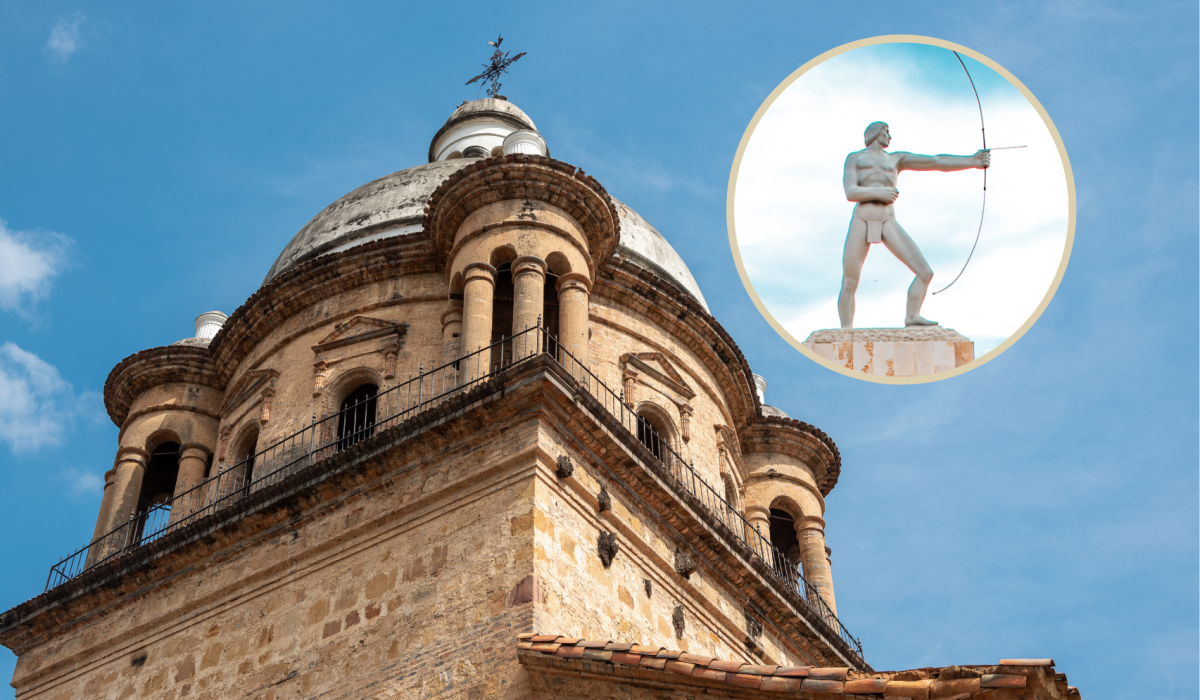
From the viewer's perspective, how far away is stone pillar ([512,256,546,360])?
1530 cm

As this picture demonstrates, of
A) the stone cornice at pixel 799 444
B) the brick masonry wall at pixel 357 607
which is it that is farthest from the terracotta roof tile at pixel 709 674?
the stone cornice at pixel 799 444

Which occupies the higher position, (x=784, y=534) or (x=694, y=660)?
(x=784, y=534)

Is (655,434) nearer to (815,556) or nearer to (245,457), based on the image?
(815,556)

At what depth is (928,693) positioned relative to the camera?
9906 millimetres

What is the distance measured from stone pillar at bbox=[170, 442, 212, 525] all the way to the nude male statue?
10.6 metres

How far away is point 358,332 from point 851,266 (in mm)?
9340

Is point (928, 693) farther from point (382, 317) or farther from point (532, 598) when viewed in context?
point (382, 317)

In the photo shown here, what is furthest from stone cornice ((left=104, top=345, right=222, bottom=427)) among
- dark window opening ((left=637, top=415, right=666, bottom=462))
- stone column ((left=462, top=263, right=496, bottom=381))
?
dark window opening ((left=637, top=415, right=666, bottom=462))

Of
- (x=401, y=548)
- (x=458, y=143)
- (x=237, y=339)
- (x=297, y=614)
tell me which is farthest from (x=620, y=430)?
(x=458, y=143)

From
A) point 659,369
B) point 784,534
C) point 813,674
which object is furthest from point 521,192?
point 784,534

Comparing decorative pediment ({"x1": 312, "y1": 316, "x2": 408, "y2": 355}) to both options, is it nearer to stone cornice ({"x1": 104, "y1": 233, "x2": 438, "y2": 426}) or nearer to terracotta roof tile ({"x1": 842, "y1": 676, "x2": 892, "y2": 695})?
stone cornice ({"x1": 104, "y1": 233, "x2": 438, "y2": 426})

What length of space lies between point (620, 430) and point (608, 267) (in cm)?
489

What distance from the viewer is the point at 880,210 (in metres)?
10.6

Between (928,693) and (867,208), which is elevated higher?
(867,208)
